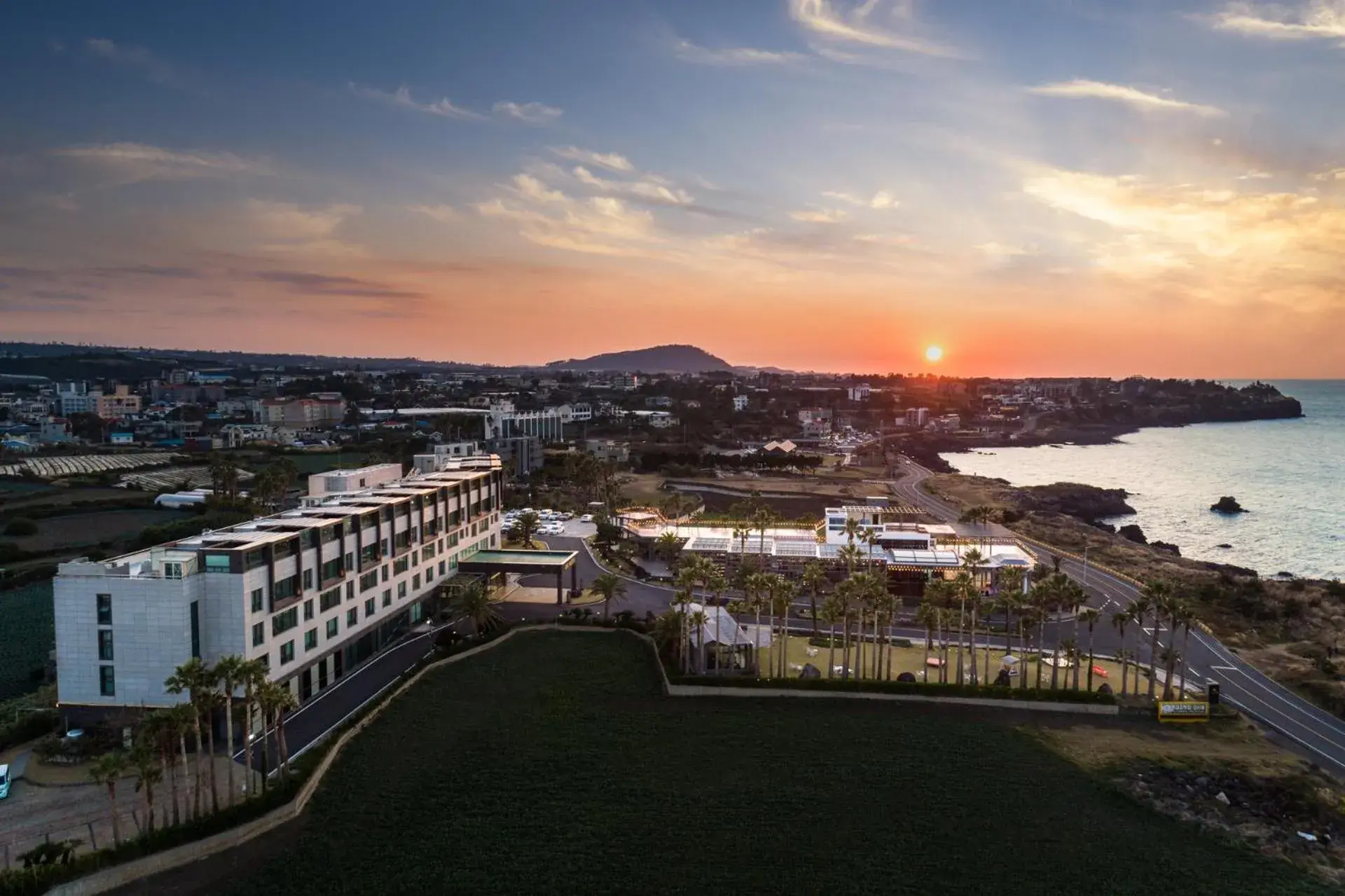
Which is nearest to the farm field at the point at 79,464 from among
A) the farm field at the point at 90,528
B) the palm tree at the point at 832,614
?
the farm field at the point at 90,528

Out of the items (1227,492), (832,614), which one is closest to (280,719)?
(832,614)

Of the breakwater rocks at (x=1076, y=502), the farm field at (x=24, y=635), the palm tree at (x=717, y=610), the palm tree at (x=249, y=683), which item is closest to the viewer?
the palm tree at (x=249, y=683)

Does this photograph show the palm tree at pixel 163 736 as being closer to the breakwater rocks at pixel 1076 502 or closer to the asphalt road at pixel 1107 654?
the asphalt road at pixel 1107 654

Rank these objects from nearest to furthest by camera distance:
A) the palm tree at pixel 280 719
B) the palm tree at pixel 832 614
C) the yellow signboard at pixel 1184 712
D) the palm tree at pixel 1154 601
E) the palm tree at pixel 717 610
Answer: the palm tree at pixel 280 719 < the yellow signboard at pixel 1184 712 < the palm tree at pixel 1154 601 < the palm tree at pixel 832 614 < the palm tree at pixel 717 610

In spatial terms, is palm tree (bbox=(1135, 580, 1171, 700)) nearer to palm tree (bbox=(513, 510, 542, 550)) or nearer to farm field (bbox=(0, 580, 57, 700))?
palm tree (bbox=(513, 510, 542, 550))

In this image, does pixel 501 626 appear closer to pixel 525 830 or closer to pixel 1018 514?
pixel 525 830

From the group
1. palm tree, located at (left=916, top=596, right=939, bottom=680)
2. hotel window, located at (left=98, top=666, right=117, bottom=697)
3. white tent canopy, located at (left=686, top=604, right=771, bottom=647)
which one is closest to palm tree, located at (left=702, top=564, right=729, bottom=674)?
white tent canopy, located at (left=686, top=604, right=771, bottom=647)

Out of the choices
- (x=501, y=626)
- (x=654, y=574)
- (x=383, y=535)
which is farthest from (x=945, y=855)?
(x=654, y=574)
